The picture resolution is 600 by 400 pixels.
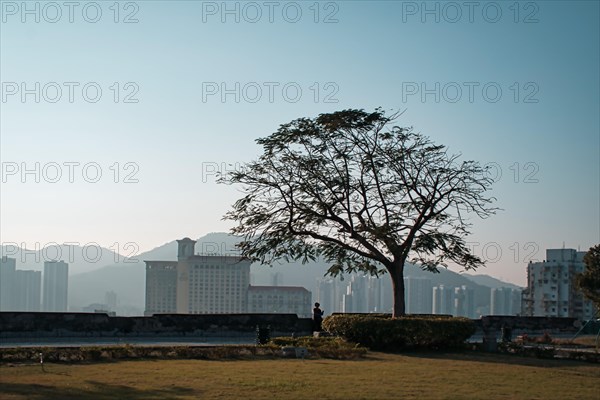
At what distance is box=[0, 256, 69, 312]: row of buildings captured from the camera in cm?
10056

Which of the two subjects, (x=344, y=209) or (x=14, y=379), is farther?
(x=344, y=209)

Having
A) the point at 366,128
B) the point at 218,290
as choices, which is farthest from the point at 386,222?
the point at 218,290

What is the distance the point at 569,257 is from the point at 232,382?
79541 mm

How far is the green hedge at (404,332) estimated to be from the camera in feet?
66.8

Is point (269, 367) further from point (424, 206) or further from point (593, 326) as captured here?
point (593, 326)

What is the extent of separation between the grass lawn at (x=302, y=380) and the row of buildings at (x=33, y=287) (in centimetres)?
8520

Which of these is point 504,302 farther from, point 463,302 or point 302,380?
point 302,380

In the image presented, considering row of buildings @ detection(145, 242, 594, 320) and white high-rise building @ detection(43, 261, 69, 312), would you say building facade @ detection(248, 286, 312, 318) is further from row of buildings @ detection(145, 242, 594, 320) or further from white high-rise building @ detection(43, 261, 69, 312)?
white high-rise building @ detection(43, 261, 69, 312)

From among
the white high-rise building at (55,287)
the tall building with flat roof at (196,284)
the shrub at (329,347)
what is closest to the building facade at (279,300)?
the tall building with flat roof at (196,284)

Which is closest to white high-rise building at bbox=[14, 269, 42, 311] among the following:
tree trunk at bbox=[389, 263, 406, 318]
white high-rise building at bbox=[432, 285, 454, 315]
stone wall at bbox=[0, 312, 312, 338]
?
white high-rise building at bbox=[432, 285, 454, 315]

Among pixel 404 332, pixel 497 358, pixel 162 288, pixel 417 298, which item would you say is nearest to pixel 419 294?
pixel 417 298

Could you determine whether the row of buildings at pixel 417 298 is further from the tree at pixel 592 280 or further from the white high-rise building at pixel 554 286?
the tree at pixel 592 280

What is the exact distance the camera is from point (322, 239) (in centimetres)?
2361

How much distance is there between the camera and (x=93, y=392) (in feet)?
38.9
